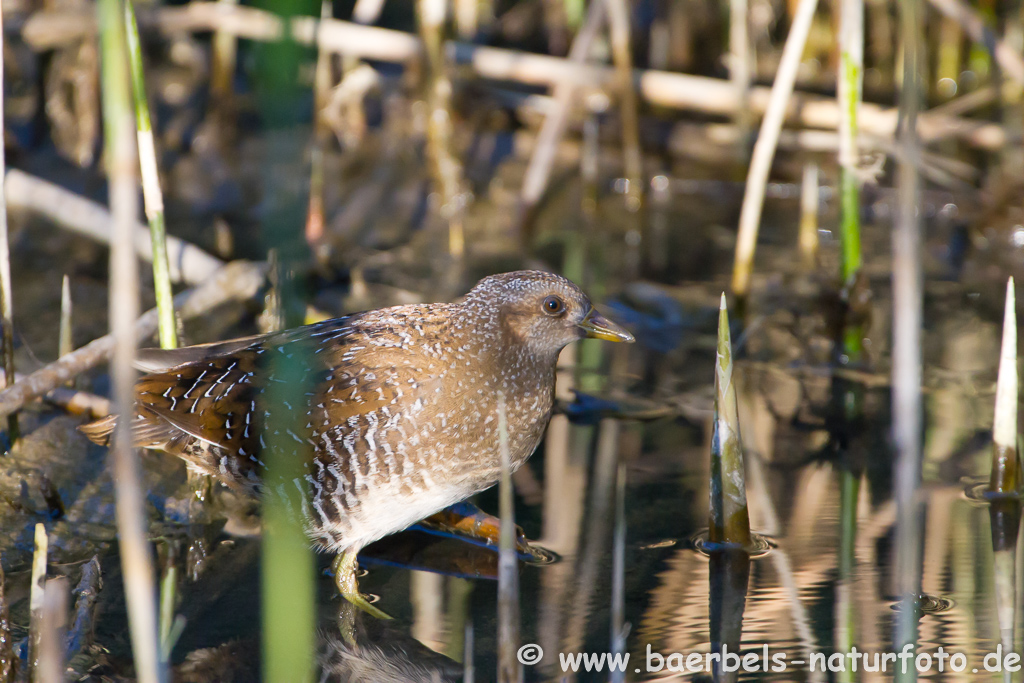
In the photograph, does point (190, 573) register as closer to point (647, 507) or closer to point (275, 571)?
point (647, 507)

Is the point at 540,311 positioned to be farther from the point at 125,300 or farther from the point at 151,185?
the point at 125,300

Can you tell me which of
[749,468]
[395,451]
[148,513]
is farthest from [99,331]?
[749,468]

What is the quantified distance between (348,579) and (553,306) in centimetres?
112

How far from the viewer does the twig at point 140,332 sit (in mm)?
3385

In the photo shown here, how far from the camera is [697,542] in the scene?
11.6 ft

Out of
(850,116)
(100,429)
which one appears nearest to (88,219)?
(100,429)

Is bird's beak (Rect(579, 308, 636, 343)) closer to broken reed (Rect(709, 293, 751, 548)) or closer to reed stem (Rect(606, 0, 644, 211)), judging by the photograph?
broken reed (Rect(709, 293, 751, 548))

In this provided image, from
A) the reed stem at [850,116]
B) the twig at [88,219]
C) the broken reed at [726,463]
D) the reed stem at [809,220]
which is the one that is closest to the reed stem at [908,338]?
the broken reed at [726,463]

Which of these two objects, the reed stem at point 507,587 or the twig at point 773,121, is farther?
the twig at point 773,121

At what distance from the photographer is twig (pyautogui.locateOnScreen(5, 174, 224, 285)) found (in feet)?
15.3

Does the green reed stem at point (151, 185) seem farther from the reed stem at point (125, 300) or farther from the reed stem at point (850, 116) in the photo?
the reed stem at point (850, 116)

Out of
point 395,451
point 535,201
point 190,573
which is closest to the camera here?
point 395,451

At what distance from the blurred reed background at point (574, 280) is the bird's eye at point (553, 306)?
2.10 ft

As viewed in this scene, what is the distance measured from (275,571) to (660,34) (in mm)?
6061
